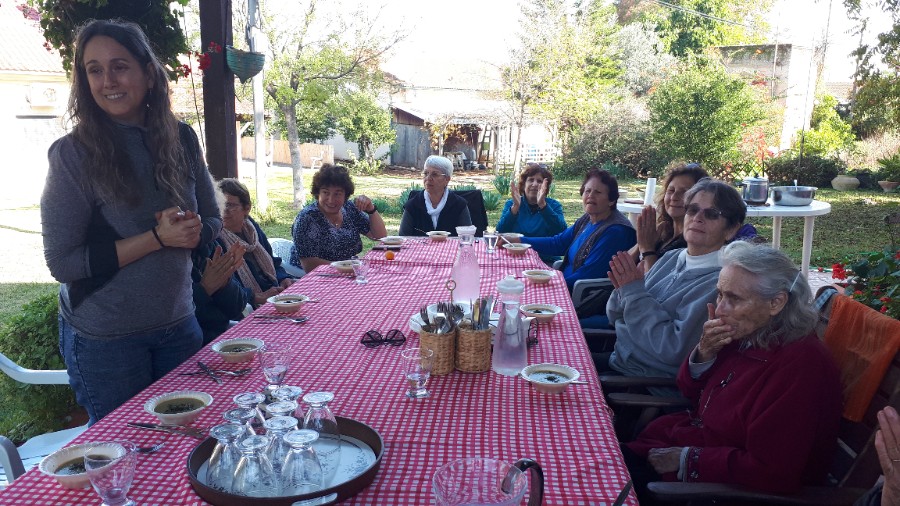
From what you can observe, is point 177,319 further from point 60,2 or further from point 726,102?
point 726,102

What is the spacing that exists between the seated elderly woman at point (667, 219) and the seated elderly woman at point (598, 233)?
5.8 inches

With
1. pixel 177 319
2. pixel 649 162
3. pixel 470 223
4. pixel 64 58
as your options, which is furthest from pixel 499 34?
pixel 177 319

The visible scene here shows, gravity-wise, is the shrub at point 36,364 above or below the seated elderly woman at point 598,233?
below

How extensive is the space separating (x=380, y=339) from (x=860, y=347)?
66.5 inches

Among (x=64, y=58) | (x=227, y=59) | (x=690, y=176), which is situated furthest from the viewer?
(x=227, y=59)

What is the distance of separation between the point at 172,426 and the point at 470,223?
4171 mm

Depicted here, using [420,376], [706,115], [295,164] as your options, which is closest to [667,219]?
[420,376]

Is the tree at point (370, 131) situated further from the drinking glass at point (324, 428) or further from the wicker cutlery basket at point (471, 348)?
the drinking glass at point (324, 428)

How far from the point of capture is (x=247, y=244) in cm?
394

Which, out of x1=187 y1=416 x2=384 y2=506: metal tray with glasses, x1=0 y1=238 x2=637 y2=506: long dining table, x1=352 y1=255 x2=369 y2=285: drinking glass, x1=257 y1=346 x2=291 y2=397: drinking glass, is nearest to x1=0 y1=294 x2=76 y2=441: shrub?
x1=0 y1=238 x2=637 y2=506: long dining table

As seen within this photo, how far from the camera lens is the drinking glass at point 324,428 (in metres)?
1.54

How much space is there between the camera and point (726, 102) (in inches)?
571

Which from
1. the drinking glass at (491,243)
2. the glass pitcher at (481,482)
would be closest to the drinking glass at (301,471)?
the glass pitcher at (481,482)

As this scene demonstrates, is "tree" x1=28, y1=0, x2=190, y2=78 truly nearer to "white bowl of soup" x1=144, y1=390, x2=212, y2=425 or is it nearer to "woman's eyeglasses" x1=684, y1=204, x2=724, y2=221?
"white bowl of soup" x1=144, y1=390, x2=212, y2=425
